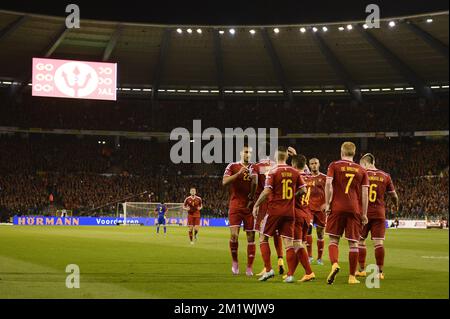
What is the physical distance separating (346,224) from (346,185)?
0.71 meters

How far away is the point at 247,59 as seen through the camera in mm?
54219

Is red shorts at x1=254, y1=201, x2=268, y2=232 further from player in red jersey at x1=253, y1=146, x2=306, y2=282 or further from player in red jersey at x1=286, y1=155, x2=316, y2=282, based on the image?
player in red jersey at x1=253, y1=146, x2=306, y2=282

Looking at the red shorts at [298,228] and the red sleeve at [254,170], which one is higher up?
the red sleeve at [254,170]

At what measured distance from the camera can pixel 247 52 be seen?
52750mm

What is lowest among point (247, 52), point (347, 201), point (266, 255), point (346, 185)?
point (266, 255)

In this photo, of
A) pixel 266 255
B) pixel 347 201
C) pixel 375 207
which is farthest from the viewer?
pixel 375 207

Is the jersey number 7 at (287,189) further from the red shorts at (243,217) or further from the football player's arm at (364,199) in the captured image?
the red shorts at (243,217)

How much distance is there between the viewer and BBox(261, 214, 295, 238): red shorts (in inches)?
439

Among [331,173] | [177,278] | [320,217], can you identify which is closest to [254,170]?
[331,173]

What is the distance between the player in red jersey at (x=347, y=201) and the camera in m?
11.1

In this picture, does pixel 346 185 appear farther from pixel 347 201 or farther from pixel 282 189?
pixel 282 189

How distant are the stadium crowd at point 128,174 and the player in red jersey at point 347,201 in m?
37.1

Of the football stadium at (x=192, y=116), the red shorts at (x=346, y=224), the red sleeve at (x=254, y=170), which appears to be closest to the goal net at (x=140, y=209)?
the football stadium at (x=192, y=116)
